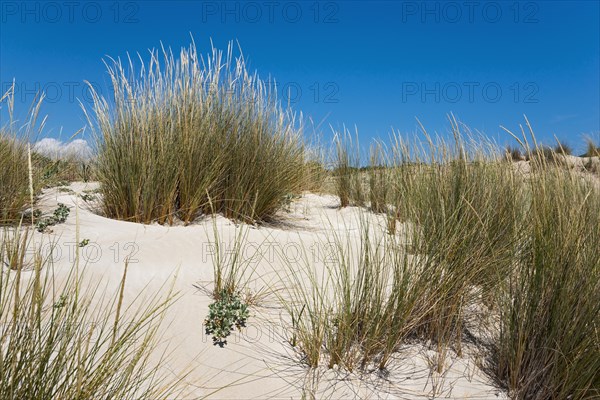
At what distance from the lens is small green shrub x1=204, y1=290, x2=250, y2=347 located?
2.55 metres

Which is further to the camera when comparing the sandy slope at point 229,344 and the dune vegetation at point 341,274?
the sandy slope at point 229,344

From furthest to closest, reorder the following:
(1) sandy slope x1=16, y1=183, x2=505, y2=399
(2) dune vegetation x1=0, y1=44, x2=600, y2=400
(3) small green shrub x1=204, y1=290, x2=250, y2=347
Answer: (3) small green shrub x1=204, y1=290, x2=250, y2=347
(1) sandy slope x1=16, y1=183, x2=505, y2=399
(2) dune vegetation x1=0, y1=44, x2=600, y2=400

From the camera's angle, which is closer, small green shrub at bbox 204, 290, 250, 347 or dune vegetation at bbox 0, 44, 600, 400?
dune vegetation at bbox 0, 44, 600, 400

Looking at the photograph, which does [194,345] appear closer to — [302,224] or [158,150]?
[158,150]

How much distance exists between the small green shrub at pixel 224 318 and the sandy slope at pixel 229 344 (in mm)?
51

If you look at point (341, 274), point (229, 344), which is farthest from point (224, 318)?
point (341, 274)

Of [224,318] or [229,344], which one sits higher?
[224,318]

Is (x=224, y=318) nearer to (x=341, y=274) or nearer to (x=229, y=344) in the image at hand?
(x=229, y=344)

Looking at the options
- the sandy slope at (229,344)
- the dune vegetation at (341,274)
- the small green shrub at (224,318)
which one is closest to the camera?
the dune vegetation at (341,274)

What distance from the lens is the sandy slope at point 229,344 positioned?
2254mm

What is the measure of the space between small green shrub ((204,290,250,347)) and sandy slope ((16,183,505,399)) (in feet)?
0.17

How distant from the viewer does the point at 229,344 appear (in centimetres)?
255

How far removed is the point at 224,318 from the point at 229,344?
5.9 inches

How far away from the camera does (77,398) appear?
1.42 meters
